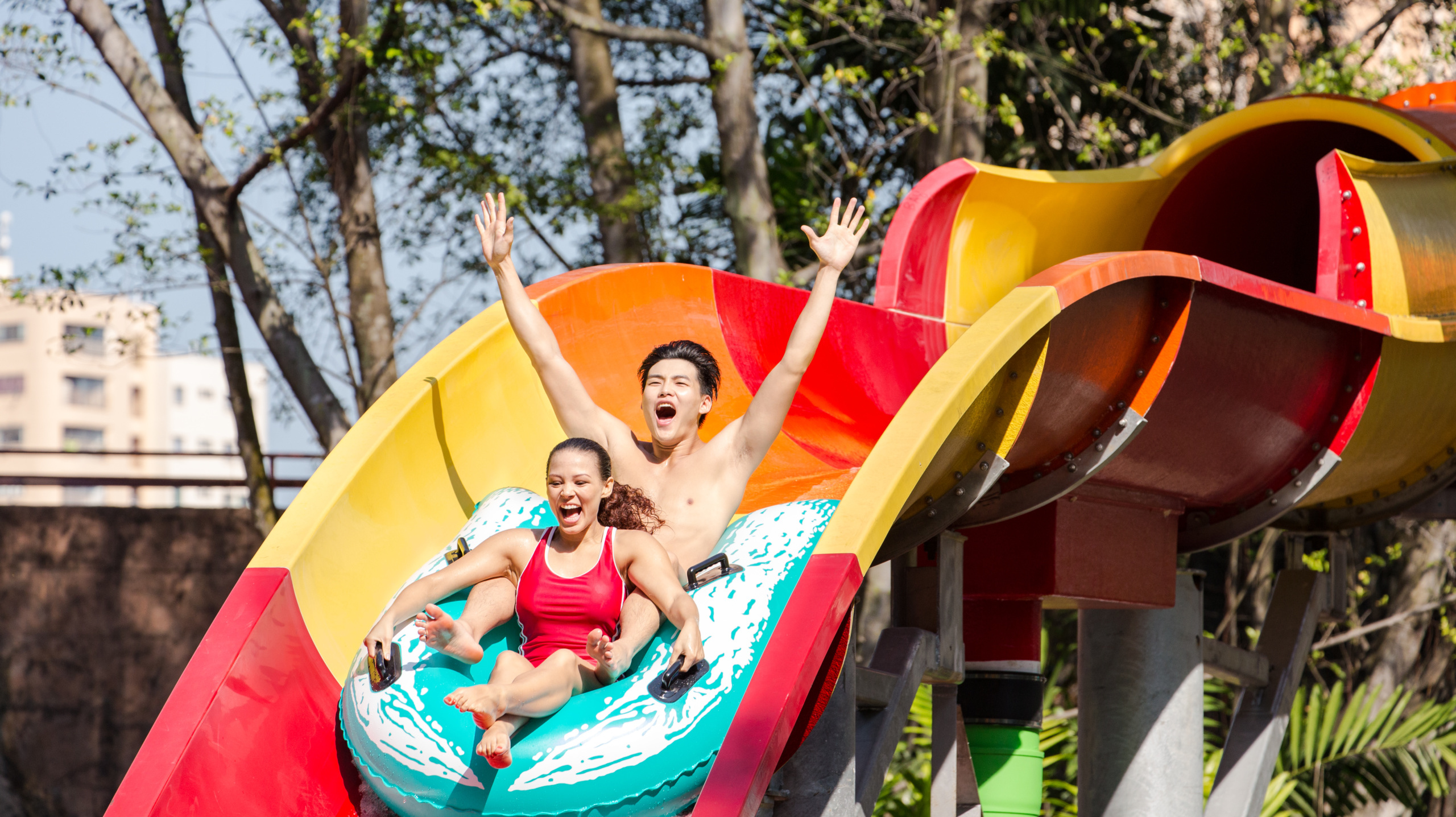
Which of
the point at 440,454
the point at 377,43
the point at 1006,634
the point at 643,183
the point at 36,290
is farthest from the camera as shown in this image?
the point at 643,183

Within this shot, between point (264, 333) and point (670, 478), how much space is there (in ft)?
13.4

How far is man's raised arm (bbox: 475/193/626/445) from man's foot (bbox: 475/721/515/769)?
3.62 ft

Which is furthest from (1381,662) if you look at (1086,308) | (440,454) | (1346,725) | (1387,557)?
(440,454)

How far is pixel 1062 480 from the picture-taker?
3.67 metres

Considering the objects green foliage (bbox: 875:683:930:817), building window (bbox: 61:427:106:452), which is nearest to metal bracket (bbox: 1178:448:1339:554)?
green foliage (bbox: 875:683:930:817)

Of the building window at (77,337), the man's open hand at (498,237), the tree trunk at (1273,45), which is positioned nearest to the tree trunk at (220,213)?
the building window at (77,337)

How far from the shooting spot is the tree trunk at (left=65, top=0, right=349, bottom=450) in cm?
680

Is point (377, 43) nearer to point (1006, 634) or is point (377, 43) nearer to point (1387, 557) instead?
point (1006, 634)

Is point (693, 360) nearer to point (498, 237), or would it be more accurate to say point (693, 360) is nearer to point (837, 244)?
point (837, 244)

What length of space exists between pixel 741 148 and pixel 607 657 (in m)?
5.17

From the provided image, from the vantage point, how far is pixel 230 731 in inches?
106

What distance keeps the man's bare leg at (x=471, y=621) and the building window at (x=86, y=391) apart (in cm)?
4820

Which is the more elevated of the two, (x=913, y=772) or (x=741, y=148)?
(x=741, y=148)

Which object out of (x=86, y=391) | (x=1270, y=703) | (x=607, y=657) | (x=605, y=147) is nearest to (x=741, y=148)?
(x=605, y=147)
